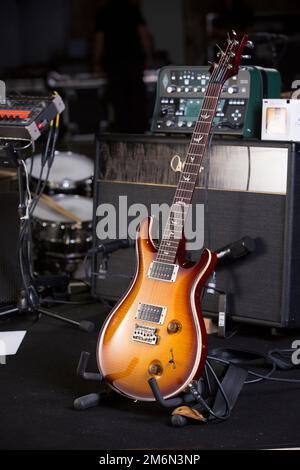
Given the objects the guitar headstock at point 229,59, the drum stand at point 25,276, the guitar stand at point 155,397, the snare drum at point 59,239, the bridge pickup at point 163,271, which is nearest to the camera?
the guitar stand at point 155,397

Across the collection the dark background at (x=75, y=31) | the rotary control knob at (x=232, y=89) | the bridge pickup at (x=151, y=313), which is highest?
the dark background at (x=75, y=31)

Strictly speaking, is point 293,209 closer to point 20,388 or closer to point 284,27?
point 20,388

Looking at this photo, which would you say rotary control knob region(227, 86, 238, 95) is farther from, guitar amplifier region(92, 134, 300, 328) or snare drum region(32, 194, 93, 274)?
snare drum region(32, 194, 93, 274)

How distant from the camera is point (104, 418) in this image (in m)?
2.47

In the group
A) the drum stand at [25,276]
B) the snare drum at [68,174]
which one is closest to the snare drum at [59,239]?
the snare drum at [68,174]

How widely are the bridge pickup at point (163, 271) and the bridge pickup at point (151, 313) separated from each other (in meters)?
0.09

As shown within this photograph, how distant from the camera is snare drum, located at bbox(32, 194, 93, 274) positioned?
412 cm

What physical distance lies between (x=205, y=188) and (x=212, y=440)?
3.73ft

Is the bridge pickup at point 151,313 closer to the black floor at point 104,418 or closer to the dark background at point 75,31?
the black floor at point 104,418

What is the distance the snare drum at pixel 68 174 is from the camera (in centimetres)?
433

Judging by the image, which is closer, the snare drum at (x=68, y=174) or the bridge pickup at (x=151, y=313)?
the bridge pickup at (x=151, y=313)

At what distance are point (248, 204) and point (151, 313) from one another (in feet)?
2.70

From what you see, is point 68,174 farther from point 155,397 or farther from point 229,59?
point 155,397

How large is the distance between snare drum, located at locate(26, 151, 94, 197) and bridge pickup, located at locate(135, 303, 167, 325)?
1877 millimetres
